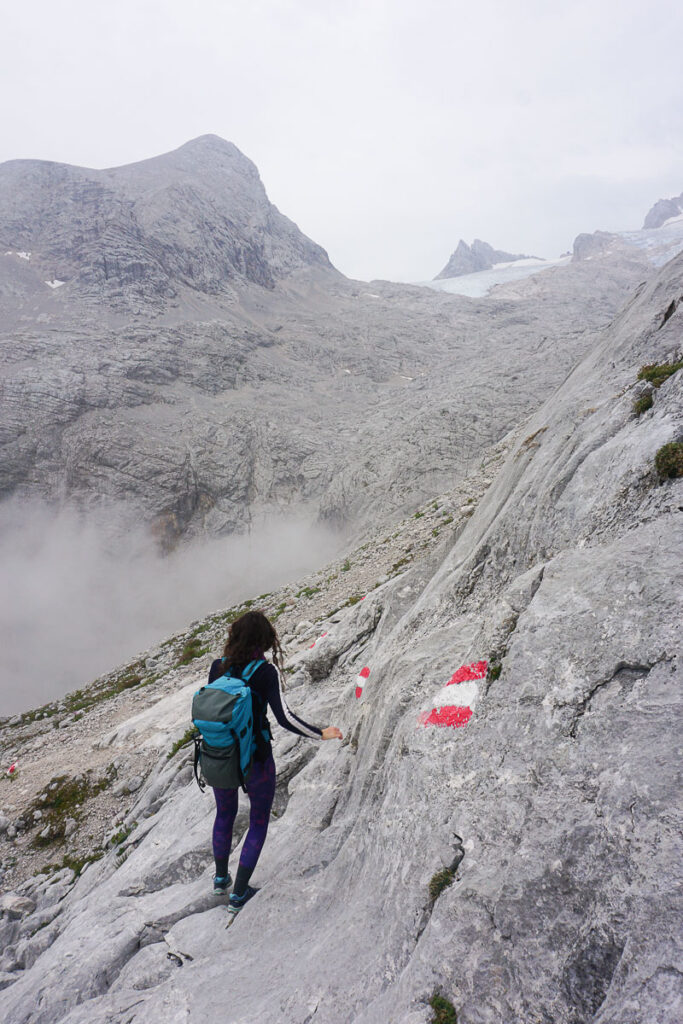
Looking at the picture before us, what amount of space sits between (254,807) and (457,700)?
2.87m

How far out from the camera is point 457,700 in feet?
19.3

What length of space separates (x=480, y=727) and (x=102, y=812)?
15.6 metres

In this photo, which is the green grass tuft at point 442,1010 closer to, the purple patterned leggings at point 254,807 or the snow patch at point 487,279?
the purple patterned leggings at point 254,807

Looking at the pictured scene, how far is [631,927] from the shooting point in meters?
3.26

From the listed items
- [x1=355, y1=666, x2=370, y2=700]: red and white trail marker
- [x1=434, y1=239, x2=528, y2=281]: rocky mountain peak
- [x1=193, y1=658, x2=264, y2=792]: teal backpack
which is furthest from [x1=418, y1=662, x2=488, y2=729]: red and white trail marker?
[x1=434, y1=239, x2=528, y2=281]: rocky mountain peak

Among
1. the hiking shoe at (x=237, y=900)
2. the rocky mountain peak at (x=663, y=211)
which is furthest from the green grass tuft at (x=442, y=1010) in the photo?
the rocky mountain peak at (x=663, y=211)

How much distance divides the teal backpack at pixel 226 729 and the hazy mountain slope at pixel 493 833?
185cm

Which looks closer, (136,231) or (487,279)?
(136,231)

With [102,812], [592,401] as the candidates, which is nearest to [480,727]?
[592,401]

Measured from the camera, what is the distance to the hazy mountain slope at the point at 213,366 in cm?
5706

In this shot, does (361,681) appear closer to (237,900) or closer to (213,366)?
(237,900)

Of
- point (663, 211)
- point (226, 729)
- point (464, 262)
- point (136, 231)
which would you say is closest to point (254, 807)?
point (226, 729)

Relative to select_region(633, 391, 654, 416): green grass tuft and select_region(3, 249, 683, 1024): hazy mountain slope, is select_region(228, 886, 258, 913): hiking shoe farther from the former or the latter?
select_region(633, 391, 654, 416): green grass tuft

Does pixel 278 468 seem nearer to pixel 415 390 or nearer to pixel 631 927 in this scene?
pixel 415 390
